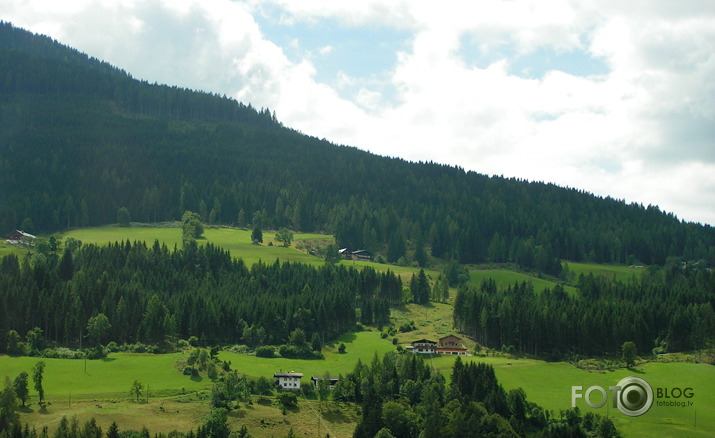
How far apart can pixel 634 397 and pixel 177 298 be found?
73.9 m

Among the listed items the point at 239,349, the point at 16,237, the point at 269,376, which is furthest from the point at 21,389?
the point at 16,237

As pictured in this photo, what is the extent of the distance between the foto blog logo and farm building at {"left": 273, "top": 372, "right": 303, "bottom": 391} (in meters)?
35.0

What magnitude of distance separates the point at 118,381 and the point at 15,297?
30.8m

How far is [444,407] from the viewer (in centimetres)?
8988

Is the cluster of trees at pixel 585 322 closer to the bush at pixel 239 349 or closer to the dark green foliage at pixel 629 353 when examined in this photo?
the dark green foliage at pixel 629 353

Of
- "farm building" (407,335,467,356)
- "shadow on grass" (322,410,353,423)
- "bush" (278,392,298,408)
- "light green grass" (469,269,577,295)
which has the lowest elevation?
"shadow on grass" (322,410,353,423)

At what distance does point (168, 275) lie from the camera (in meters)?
146

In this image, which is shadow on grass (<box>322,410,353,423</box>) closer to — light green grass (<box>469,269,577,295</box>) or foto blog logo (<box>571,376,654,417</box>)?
foto blog logo (<box>571,376,654,417</box>)

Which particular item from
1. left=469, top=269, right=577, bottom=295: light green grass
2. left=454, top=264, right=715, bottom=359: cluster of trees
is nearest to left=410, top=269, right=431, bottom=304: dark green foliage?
left=454, top=264, right=715, bottom=359: cluster of trees

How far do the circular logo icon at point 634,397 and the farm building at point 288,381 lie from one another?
40618 mm

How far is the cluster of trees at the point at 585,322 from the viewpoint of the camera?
4897 inches

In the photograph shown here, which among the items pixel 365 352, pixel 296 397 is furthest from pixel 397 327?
pixel 296 397

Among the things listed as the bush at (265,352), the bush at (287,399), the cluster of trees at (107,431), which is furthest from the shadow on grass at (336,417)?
the bush at (265,352)

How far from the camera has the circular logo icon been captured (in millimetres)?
91625
